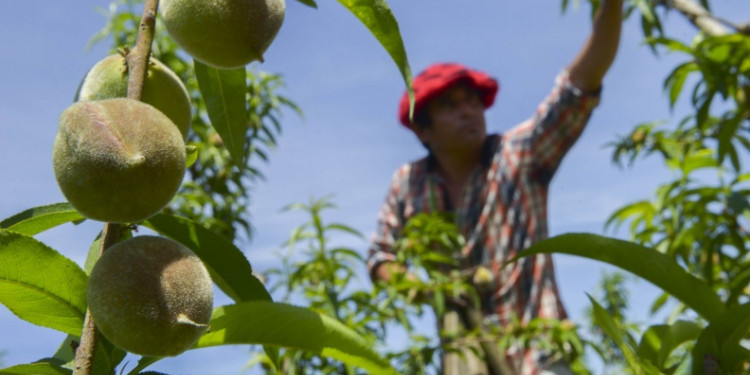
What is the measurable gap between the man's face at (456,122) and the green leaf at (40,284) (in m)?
3.53

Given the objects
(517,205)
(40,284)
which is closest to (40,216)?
(40,284)

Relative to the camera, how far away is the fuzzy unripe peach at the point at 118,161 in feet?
1.64

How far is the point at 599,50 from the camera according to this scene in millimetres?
3500

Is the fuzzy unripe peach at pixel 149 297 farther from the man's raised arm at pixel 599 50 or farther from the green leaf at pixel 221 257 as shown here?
the man's raised arm at pixel 599 50

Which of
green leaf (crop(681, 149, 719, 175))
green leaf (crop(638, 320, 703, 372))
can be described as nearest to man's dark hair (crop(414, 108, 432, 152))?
green leaf (crop(681, 149, 719, 175))

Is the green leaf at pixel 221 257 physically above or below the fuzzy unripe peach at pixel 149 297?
above

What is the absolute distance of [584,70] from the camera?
3.59 m

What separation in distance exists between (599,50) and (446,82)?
35.6 inches

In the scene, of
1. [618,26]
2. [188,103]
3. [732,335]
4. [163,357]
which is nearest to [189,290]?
[163,357]

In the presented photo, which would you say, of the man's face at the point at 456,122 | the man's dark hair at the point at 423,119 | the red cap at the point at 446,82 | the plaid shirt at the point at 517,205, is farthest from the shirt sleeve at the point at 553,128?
the man's dark hair at the point at 423,119

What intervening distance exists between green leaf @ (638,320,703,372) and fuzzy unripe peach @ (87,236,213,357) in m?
0.45

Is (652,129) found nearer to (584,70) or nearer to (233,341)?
(584,70)

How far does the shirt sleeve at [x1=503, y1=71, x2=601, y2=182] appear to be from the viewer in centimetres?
367

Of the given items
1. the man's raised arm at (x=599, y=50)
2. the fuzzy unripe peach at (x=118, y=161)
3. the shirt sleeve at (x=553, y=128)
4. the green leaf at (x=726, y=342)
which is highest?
the man's raised arm at (x=599, y=50)
